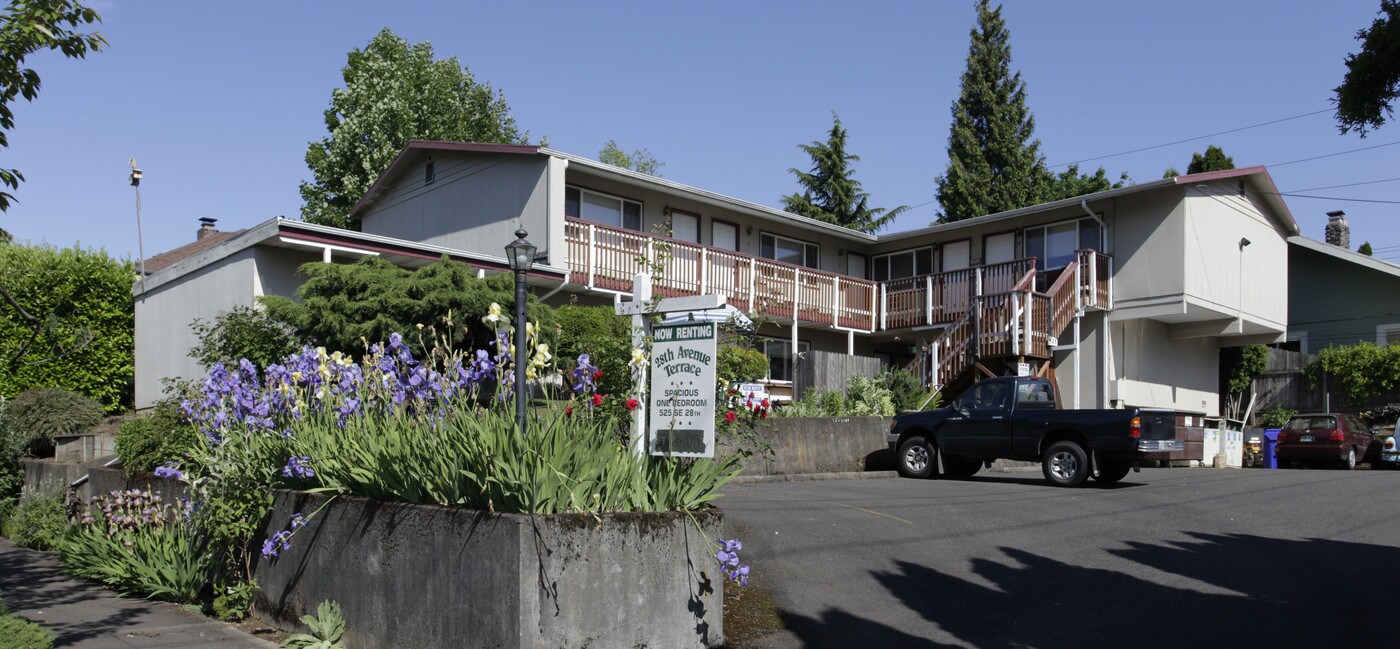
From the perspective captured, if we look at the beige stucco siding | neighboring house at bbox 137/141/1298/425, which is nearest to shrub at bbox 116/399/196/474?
neighboring house at bbox 137/141/1298/425

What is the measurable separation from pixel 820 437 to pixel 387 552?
1103 centimetres

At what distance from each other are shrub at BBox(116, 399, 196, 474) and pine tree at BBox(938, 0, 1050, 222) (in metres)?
33.8

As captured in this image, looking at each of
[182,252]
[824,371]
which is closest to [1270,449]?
[824,371]

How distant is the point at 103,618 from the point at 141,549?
4.43ft

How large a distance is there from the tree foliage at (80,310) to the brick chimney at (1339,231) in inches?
1420

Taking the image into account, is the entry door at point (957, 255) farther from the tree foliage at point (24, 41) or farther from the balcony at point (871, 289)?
the tree foliage at point (24, 41)

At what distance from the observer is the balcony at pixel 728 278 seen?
21297 millimetres

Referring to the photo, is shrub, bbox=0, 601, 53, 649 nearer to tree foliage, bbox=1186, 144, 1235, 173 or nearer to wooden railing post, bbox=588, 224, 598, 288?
wooden railing post, bbox=588, 224, 598, 288

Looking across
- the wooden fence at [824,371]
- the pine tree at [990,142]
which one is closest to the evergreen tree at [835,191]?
the pine tree at [990,142]

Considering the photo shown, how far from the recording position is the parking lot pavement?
7180mm

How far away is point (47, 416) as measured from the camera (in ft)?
55.7

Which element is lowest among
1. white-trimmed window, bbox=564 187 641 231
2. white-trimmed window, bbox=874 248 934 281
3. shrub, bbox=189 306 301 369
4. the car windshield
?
the car windshield

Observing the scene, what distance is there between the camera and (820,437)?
17.3 m

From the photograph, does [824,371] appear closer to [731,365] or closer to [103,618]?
[731,365]
